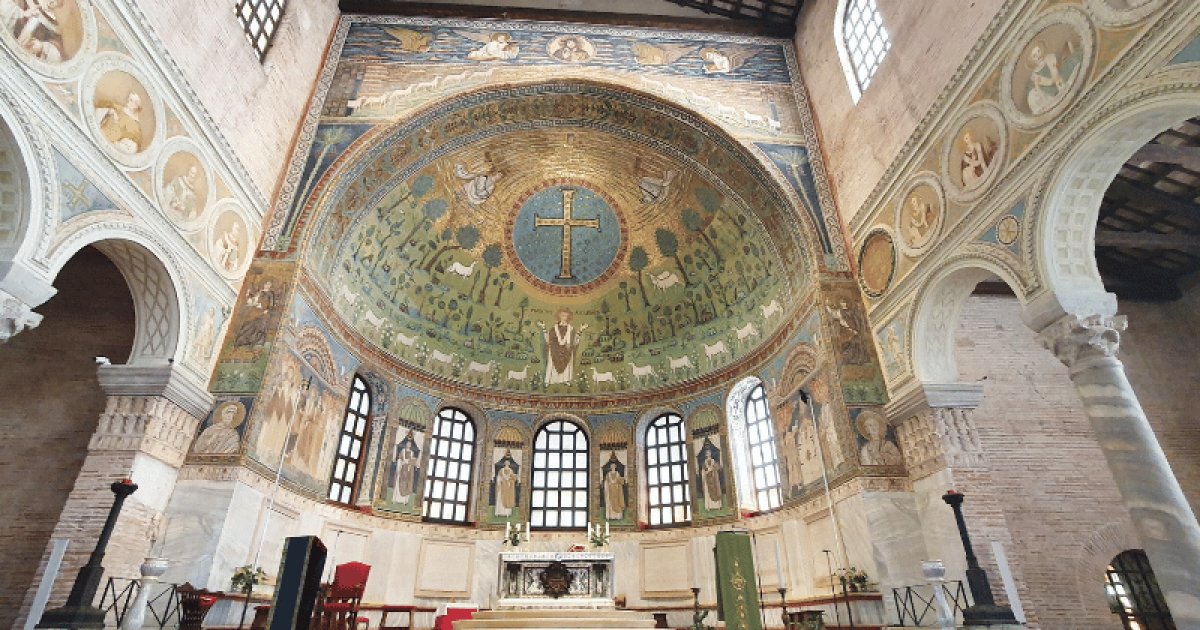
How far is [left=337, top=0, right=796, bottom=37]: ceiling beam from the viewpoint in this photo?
728 inches

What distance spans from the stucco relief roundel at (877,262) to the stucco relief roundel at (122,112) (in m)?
14.8

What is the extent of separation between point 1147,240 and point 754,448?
1072cm

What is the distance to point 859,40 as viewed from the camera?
15.6 meters

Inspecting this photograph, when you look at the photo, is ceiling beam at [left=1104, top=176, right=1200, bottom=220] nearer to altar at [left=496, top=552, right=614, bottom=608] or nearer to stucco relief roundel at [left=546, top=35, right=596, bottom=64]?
stucco relief roundel at [left=546, top=35, right=596, bottom=64]

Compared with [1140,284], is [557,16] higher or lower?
higher

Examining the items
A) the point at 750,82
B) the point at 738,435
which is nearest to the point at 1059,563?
the point at 738,435

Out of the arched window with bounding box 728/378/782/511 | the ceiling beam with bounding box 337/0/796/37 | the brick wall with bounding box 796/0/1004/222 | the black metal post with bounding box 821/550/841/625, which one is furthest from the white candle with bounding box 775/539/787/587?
the ceiling beam with bounding box 337/0/796/37

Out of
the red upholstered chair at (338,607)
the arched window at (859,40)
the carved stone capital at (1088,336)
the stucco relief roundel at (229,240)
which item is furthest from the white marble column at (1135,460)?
the stucco relief roundel at (229,240)

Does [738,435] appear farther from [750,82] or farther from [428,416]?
[750,82]

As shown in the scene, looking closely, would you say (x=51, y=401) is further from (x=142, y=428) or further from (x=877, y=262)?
(x=877, y=262)

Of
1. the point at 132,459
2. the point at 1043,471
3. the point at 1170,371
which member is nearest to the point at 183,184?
the point at 132,459

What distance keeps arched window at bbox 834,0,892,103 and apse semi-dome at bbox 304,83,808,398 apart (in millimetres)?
3339

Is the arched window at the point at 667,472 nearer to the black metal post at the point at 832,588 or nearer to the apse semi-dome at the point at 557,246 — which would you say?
the apse semi-dome at the point at 557,246

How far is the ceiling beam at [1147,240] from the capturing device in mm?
13836
